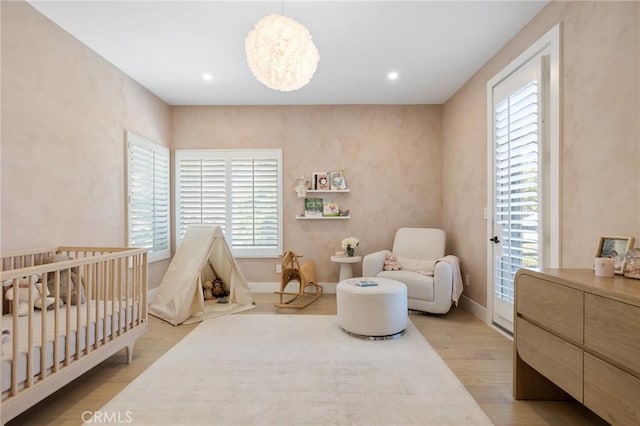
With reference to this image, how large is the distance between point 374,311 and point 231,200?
2.61 m

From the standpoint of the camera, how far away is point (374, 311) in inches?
105

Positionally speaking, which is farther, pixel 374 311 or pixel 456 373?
pixel 374 311

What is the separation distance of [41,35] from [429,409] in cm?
369

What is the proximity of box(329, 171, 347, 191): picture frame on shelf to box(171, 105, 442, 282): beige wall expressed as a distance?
3.7 inches

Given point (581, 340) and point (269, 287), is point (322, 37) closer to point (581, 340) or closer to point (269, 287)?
point (581, 340)

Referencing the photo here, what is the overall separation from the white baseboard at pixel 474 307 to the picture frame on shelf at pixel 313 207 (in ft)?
6.70

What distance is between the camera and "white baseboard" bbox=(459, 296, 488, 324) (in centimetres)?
323

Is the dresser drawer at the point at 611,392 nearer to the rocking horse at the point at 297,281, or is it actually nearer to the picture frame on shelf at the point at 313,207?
the rocking horse at the point at 297,281

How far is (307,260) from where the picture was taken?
4379mm

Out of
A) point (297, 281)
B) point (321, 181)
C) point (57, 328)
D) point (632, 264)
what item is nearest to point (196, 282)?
point (297, 281)

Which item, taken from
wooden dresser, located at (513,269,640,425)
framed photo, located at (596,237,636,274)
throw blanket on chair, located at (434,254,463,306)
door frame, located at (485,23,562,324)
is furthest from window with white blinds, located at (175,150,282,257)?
framed photo, located at (596,237,636,274)

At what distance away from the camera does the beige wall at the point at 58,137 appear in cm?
218

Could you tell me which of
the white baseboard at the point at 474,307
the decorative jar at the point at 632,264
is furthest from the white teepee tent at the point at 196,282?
the decorative jar at the point at 632,264

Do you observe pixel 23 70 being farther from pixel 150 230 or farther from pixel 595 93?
pixel 595 93
